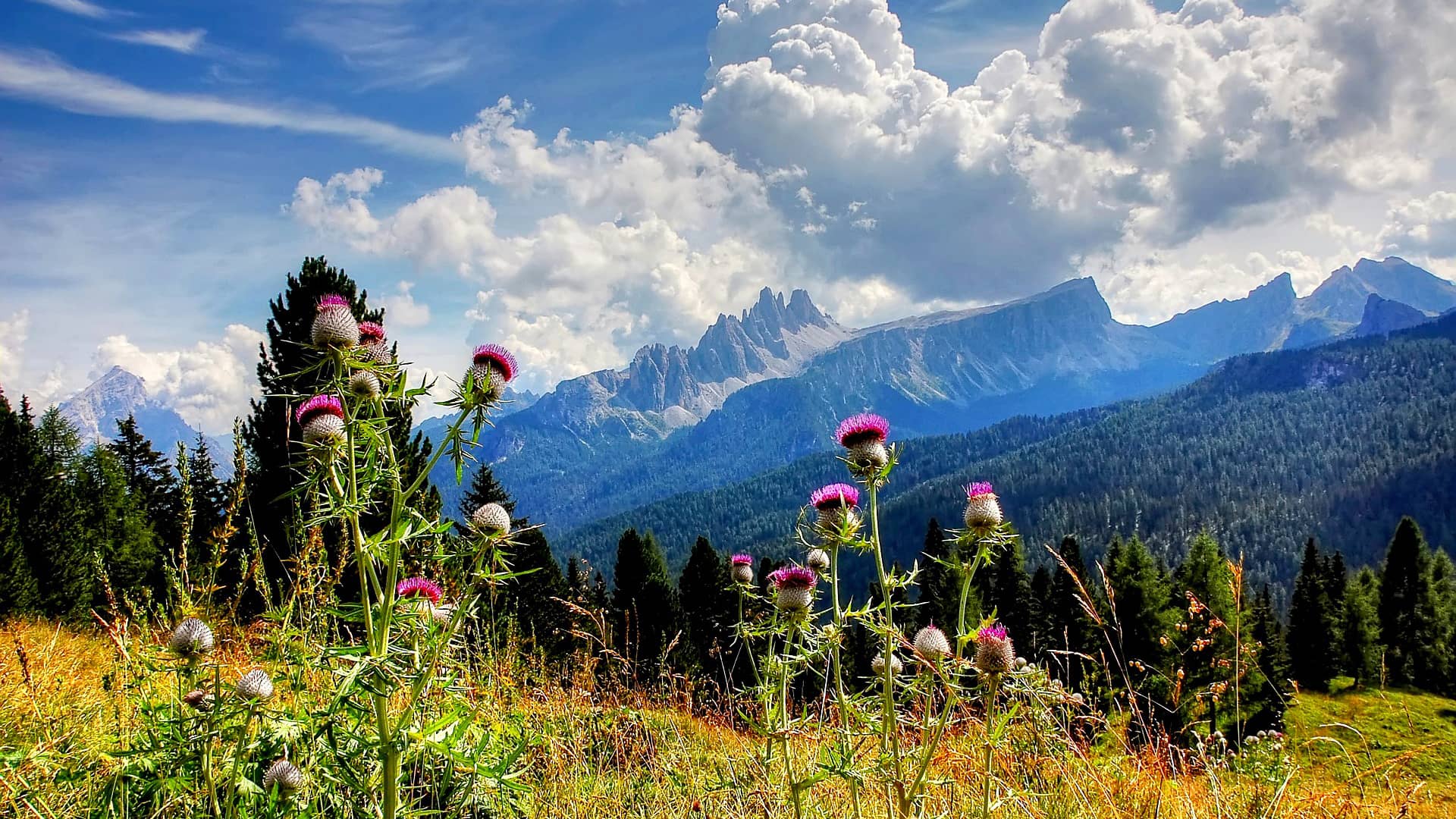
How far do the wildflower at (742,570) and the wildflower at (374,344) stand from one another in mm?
2760

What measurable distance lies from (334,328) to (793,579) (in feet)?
8.24

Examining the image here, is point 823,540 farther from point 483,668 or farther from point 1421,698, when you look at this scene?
point 1421,698

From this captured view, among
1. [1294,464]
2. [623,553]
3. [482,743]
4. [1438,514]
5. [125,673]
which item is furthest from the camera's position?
[1294,464]

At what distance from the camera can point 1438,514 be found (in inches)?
6107

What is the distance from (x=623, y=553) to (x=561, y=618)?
14918 mm

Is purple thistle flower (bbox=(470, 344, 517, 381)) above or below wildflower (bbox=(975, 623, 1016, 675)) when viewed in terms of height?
above

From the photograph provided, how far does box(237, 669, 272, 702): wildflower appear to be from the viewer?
9.29ft

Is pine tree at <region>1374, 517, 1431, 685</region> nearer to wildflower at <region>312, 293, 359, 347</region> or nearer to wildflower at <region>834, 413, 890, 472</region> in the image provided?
wildflower at <region>834, 413, 890, 472</region>

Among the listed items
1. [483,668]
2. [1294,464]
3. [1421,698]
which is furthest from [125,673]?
[1294,464]

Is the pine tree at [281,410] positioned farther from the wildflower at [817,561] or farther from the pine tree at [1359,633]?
the pine tree at [1359,633]

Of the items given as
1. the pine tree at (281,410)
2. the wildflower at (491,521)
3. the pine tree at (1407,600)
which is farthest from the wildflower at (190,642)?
the pine tree at (1407,600)

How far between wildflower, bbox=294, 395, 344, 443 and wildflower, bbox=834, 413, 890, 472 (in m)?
2.27

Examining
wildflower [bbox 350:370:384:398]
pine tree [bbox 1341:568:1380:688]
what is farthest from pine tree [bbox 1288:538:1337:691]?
wildflower [bbox 350:370:384:398]

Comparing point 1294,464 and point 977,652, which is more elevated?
point 977,652
